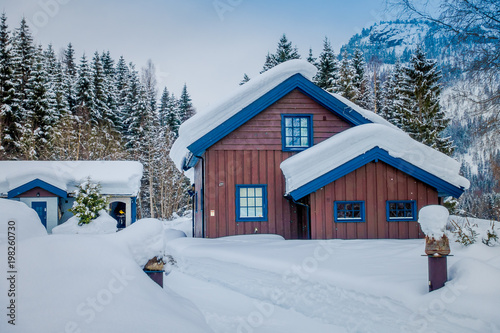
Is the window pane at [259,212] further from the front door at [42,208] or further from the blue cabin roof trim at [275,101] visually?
the front door at [42,208]

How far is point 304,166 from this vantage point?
39.9 feet

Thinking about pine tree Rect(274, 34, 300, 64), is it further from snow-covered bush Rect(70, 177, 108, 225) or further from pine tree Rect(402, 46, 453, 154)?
snow-covered bush Rect(70, 177, 108, 225)

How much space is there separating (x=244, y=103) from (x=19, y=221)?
1040cm

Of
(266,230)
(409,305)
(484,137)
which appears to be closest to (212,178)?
(266,230)

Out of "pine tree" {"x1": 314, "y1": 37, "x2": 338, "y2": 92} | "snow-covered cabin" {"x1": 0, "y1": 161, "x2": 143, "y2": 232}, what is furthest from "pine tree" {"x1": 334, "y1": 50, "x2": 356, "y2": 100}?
"snow-covered cabin" {"x1": 0, "y1": 161, "x2": 143, "y2": 232}

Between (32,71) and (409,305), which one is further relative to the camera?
(32,71)

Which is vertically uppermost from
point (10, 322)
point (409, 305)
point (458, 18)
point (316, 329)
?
point (458, 18)

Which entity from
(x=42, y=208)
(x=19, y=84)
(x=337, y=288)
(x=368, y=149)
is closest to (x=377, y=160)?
(x=368, y=149)

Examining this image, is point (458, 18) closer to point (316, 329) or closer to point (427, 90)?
point (316, 329)

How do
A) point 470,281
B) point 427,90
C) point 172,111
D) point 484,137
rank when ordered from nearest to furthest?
1. point 470,281
2. point 484,137
3. point 427,90
4. point 172,111

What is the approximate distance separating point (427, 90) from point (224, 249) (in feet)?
74.3

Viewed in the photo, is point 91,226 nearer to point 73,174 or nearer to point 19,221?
point 73,174

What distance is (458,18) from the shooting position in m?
9.39

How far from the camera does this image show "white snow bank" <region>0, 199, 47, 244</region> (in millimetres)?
4002
